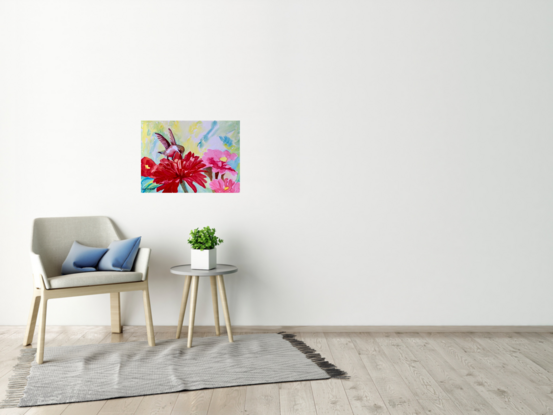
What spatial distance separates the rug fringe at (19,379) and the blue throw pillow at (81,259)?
562mm

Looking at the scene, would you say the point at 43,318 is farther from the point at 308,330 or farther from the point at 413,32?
the point at 413,32

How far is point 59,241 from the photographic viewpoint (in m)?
3.42

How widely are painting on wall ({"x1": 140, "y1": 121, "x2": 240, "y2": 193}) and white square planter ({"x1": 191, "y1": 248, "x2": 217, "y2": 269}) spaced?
0.56 m

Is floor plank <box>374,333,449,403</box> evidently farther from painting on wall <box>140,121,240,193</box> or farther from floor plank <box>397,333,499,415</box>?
painting on wall <box>140,121,240,193</box>

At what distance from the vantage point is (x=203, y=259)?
3.29 m

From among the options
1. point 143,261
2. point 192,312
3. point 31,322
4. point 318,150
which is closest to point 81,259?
point 143,261

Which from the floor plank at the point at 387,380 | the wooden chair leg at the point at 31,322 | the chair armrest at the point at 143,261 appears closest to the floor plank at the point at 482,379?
the floor plank at the point at 387,380

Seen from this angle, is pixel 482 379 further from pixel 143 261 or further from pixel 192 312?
pixel 143 261

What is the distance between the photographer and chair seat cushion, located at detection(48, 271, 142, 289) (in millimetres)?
2938

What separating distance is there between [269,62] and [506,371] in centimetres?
261

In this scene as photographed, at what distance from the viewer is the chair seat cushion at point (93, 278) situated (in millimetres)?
2938

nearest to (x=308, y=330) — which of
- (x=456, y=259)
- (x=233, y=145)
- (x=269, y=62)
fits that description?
(x=456, y=259)

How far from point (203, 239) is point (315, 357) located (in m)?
1.07

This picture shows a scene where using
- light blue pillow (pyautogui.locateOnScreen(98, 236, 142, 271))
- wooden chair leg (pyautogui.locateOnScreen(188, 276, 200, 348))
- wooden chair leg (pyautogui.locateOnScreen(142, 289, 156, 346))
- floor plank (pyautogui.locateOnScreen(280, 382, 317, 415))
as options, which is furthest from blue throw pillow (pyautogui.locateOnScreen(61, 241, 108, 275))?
floor plank (pyautogui.locateOnScreen(280, 382, 317, 415))
